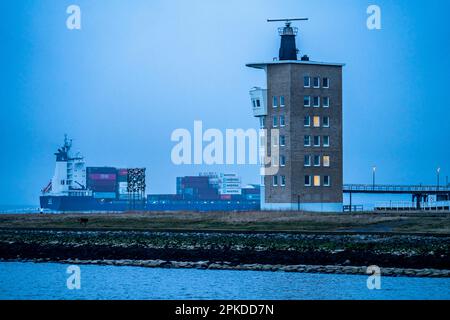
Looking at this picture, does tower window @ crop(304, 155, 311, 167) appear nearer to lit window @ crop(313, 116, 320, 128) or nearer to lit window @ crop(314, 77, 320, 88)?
lit window @ crop(313, 116, 320, 128)

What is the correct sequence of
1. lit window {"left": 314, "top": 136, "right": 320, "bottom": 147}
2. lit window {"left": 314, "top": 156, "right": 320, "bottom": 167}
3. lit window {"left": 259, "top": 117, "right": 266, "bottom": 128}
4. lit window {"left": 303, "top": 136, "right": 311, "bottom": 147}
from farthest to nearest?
lit window {"left": 259, "top": 117, "right": 266, "bottom": 128} → lit window {"left": 314, "top": 136, "right": 320, "bottom": 147} → lit window {"left": 314, "top": 156, "right": 320, "bottom": 167} → lit window {"left": 303, "top": 136, "right": 311, "bottom": 147}

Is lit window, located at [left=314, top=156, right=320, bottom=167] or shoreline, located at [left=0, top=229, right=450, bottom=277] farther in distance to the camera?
lit window, located at [left=314, top=156, right=320, bottom=167]

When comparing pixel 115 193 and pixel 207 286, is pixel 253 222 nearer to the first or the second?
pixel 207 286

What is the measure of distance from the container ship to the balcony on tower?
8755 cm

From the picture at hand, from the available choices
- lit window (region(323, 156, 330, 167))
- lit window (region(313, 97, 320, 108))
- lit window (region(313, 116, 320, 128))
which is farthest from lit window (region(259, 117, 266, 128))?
lit window (region(323, 156, 330, 167))

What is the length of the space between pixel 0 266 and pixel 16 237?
35.9ft

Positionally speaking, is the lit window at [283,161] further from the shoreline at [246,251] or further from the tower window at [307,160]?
the shoreline at [246,251]

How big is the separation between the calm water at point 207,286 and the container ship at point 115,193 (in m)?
136

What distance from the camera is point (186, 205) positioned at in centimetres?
18850

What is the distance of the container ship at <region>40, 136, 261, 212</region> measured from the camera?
186m

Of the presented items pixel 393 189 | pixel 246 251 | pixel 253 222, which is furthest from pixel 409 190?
pixel 246 251

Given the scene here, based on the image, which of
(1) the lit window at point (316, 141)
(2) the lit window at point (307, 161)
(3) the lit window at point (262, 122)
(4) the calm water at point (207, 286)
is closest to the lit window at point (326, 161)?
(1) the lit window at point (316, 141)
